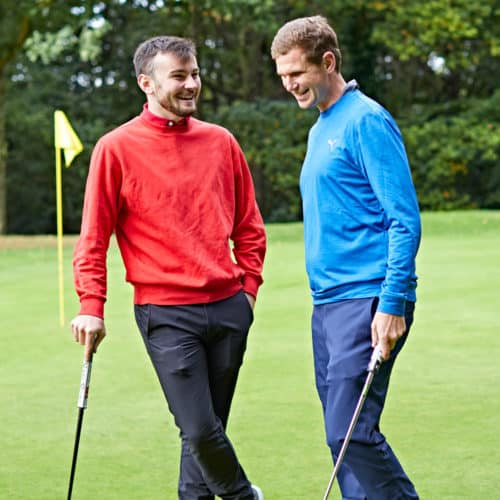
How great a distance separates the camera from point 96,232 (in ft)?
12.9

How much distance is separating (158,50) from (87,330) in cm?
95

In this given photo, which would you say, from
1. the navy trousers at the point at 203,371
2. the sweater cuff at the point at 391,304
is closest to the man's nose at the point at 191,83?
the navy trousers at the point at 203,371

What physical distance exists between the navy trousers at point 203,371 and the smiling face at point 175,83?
2.15 feet

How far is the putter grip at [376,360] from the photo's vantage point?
11.3 ft

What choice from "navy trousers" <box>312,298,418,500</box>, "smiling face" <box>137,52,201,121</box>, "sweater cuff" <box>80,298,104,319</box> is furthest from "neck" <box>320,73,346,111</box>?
"sweater cuff" <box>80,298,104,319</box>

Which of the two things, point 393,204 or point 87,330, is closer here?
point 393,204

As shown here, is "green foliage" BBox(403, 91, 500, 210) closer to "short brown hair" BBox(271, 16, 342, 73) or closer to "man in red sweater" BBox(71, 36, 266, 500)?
"man in red sweater" BBox(71, 36, 266, 500)

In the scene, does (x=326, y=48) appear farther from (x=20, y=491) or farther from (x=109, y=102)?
(x=109, y=102)

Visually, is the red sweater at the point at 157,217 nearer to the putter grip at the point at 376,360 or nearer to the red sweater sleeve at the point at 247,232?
the red sweater sleeve at the point at 247,232

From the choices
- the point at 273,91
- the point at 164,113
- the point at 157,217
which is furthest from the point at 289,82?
the point at 273,91

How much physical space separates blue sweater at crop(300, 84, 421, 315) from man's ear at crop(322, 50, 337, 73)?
9 cm

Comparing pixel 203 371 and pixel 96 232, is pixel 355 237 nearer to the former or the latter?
pixel 203 371

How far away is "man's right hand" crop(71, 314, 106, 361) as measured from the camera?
3885 mm

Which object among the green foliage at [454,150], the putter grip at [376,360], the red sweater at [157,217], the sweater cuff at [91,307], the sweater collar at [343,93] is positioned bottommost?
the green foliage at [454,150]
